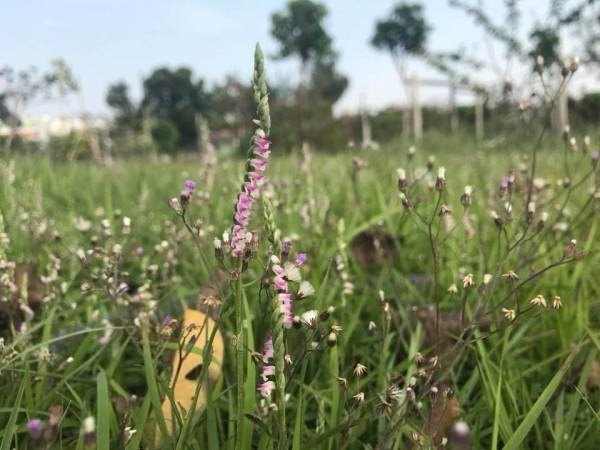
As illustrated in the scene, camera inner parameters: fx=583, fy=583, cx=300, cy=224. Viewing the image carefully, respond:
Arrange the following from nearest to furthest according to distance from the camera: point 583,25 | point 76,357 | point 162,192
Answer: point 76,357 < point 162,192 < point 583,25

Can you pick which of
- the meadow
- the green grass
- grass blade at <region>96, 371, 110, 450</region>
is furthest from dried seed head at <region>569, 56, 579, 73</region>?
grass blade at <region>96, 371, 110, 450</region>

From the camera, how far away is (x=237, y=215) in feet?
2.59

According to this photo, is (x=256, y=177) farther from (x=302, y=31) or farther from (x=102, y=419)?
(x=302, y=31)

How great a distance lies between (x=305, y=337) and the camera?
88cm

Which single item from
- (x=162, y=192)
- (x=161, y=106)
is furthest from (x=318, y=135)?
(x=161, y=106)

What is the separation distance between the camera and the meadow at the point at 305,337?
87 cm

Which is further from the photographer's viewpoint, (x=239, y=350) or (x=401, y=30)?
(x=401, y=30)

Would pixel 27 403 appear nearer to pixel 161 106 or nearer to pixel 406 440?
pixel 406 440

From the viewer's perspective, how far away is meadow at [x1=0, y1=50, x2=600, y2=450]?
2.87ft

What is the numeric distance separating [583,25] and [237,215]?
433 inches

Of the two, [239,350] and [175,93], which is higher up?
[175,93]

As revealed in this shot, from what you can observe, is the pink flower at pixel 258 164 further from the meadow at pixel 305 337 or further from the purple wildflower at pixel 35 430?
the purple wildflower at pixel 35 430

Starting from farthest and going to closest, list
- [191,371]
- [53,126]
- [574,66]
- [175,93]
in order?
1. [175,93]
2. [53,126]
3. [574,66]
4. [191,371]

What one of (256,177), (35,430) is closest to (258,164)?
(256,177)
